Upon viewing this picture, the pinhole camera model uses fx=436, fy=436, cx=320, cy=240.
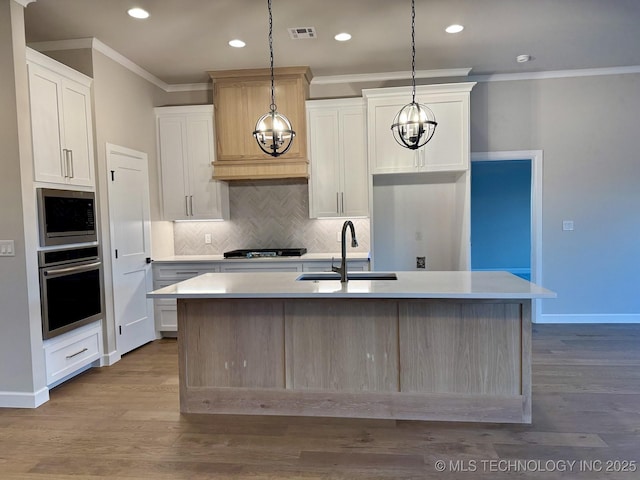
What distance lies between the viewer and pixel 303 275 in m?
3.21

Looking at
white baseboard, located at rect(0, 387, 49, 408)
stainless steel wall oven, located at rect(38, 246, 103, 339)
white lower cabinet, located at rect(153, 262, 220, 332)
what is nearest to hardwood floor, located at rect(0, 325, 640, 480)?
white baseboard, located at rect(0, 387, 49, 408)

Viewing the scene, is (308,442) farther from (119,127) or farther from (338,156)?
(119,127)

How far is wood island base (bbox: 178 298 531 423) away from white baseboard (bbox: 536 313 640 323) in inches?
108

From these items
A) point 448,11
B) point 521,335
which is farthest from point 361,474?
point 448,11

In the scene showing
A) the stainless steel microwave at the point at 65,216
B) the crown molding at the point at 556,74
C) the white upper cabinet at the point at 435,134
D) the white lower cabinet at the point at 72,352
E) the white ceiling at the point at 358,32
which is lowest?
the white lower cabinet at the point at 72,352

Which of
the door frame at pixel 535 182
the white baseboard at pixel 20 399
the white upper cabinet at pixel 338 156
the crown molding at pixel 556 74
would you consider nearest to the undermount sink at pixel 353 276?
the white upper cabinet at pixel 338 156

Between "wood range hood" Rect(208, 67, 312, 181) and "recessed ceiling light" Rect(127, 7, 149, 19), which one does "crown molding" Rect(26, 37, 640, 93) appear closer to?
"wood range hood" Rect(208, 67, 312, 181)

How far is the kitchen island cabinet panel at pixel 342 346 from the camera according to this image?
275 centimetres

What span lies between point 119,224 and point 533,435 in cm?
376

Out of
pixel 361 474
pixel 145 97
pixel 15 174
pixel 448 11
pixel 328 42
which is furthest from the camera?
pixel 145 97

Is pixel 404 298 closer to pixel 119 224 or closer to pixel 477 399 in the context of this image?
pixel 477 399

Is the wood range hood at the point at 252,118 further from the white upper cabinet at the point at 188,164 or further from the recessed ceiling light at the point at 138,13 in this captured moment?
the recessed ceiling light at the point at 138,13

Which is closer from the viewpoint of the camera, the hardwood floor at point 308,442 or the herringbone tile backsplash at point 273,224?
the hardwood floor at point 308,442

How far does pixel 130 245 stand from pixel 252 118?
1.82m
